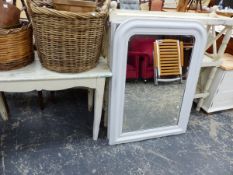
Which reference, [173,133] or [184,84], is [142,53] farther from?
[173,133]

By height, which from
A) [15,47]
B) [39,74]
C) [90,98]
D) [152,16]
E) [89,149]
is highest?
[152,16]

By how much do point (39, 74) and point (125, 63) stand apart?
46cm

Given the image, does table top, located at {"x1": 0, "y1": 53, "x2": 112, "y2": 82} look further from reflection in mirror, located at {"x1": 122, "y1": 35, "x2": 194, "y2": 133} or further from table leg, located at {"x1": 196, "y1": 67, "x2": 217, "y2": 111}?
table leg, located at {"x1": 196, "y1": 67, "x2": 217, "y2": 111}

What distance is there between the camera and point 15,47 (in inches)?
41.8

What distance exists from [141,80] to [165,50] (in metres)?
0.24

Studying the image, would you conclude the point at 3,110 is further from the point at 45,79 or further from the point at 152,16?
the point at 152,16

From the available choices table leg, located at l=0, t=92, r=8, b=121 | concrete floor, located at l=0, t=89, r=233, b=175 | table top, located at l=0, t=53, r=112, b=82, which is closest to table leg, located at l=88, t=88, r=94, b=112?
concrete floor, located at l=0, t=89, r=233, b=175

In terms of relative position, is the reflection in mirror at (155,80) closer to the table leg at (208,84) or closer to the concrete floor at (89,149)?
the concrete floor at (89,149)

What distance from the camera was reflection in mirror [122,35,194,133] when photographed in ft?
4.37

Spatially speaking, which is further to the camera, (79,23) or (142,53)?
(142,53)

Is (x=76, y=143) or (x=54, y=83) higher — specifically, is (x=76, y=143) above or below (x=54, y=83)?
below

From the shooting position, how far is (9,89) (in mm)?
1104

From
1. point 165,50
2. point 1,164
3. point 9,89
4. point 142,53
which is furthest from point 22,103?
point 165,50

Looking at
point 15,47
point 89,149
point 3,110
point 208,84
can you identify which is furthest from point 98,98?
point 208,84
